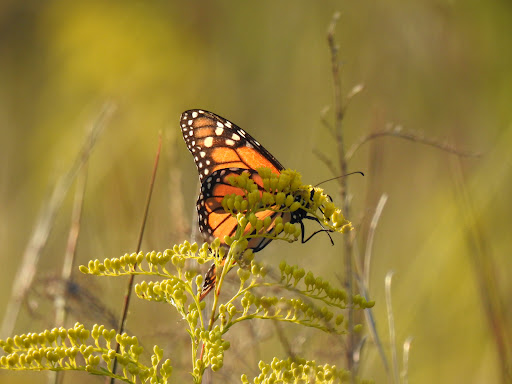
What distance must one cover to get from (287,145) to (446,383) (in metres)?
3.55

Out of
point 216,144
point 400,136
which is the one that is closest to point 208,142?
point 216,144

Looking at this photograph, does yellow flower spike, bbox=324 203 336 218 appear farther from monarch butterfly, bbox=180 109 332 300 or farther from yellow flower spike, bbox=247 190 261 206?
monarch butterfly, bbox=180 109 332 300

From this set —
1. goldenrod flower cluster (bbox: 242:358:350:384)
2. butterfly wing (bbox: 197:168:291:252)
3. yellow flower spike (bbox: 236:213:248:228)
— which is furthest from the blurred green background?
yellow flower spike (bbox: 236:213:248:228)

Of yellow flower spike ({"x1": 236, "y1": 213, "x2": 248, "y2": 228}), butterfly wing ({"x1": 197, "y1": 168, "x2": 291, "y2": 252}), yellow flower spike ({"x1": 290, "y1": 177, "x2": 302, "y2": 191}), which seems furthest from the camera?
butterfly wing ({"x1": 197, "y1": 168, "x2": 291, "y2": 252})

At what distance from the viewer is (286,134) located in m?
7.23

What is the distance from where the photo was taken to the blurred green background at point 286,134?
3990mm

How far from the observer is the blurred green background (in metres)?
3.99

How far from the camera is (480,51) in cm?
659

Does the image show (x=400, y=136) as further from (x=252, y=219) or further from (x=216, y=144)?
(x=252, y=219)

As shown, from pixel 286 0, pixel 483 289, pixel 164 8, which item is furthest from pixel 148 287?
pixel 164 8

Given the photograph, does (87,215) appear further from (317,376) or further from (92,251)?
(317,376)

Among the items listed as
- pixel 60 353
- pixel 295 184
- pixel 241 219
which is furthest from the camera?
pixel 295 184

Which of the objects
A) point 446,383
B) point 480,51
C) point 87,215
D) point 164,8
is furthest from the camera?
point 164,8

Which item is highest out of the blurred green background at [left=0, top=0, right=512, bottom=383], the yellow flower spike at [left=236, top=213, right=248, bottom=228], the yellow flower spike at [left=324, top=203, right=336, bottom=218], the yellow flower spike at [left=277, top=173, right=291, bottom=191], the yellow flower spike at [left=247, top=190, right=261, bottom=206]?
the blurred green background at [left=0, top=0, right=512, bottom=383]
